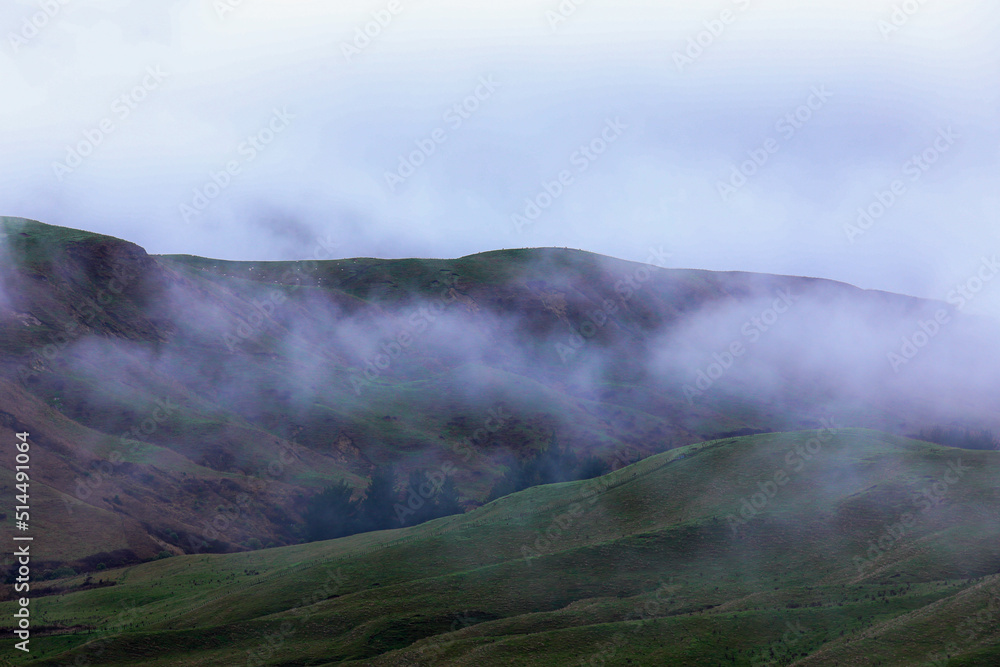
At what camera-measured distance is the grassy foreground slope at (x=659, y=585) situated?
136 feet

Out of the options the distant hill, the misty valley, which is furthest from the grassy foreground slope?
the distant hill

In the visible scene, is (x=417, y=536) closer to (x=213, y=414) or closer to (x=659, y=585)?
(x=659, y=585)

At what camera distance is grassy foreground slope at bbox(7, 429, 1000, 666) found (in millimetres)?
41594

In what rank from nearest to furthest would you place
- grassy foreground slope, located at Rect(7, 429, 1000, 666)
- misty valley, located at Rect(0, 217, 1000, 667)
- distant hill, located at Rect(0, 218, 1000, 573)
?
grassy foreground slope, located at Rect(7, 429, 1000, 666)
misty valley, located at Rect(0, 217, 1000, 667)
distant hill, located at Rect(0, 218, 1000, 573)

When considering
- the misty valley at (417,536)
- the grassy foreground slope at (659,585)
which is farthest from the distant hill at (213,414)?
the grassy foreground slope at (659,585)

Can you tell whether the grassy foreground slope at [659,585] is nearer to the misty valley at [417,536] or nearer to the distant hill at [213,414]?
the misty valley at [417,536]

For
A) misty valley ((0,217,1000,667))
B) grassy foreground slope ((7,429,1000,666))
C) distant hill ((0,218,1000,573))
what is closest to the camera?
grassy foreground slope ((7,429,1000,666))

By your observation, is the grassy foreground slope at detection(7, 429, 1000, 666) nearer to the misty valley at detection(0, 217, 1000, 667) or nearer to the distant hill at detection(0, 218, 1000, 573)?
the misty valley at detection(0, 217, 1000, 667)

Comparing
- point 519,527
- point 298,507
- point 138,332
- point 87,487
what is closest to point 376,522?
point 298,507

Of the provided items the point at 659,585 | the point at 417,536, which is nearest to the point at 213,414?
the point at 417,536

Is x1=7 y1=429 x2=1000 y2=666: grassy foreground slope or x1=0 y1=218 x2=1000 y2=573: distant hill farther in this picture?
x1=0 y1=218 x2=1000 y2=573: distant hill

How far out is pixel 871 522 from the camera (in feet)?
177

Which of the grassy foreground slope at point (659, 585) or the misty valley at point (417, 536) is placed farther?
the misty valley at point (417, 536)

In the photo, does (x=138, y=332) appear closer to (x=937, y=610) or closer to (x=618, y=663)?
(x=618, y=663)
